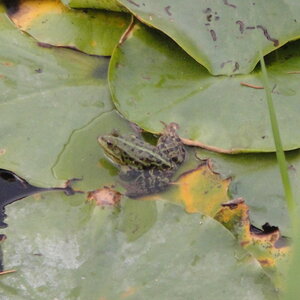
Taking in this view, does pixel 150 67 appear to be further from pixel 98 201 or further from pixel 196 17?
pixel 98 201

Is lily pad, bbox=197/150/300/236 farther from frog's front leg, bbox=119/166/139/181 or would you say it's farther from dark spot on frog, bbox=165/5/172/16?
dark spot on frog, bbox=165/5/172/16

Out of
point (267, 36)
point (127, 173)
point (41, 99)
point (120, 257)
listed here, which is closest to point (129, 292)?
point (120, 257)

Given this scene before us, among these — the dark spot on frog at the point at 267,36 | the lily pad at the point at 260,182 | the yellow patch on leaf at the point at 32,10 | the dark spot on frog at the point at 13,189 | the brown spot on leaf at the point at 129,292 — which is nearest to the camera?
the brown spot on leaf at the point at 129,292

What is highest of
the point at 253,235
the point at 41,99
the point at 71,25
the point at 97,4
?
the point at 97,4

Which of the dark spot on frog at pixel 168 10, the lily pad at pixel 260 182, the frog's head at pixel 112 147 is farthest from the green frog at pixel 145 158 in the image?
the dark spot on frog at pixel 168 10

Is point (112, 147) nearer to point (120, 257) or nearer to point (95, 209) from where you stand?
point (95, 209)

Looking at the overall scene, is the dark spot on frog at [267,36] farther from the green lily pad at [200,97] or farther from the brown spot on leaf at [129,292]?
the brown spot on leaf at [129,292]
